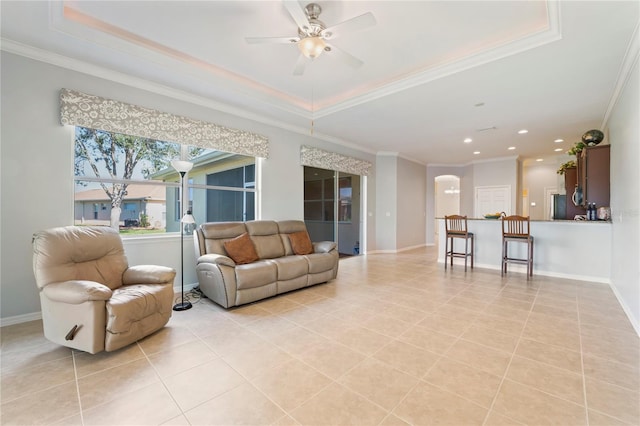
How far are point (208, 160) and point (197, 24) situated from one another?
78.9 inches

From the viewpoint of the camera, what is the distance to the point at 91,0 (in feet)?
7.82

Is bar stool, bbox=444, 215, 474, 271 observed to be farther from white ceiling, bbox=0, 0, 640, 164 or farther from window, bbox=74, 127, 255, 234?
window, bbox=74, 127, 255, 234

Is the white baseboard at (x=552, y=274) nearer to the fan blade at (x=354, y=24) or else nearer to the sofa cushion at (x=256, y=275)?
the sofa cushion at (x=256, y=275)

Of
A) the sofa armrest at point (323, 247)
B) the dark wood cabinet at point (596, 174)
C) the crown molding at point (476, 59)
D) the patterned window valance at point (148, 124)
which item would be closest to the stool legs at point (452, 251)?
the dark wood cabinet at point (596, 174)

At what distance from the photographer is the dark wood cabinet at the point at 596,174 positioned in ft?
13.1

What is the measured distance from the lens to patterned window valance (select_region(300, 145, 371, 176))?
5.52 m

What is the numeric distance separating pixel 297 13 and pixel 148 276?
8.88ft

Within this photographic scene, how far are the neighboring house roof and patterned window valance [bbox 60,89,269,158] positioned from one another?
0.68 metres

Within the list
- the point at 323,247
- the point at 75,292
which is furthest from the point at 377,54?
the point at 75,292

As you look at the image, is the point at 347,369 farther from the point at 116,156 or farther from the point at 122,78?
the point at 122,78

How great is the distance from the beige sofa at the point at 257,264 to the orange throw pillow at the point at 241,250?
18mm

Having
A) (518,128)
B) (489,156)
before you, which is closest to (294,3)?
(518,128)

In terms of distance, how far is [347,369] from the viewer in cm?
198

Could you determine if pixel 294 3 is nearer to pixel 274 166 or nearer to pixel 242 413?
pixel 242 413
